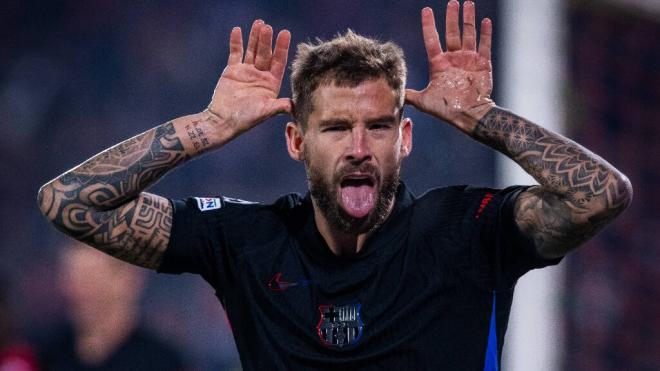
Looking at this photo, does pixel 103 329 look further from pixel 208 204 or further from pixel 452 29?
pixel 452 29

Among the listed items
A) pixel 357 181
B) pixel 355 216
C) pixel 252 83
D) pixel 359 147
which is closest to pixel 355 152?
pixel 359 147

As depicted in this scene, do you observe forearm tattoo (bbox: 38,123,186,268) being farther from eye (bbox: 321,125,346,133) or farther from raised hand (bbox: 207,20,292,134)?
eye (bbox: 321,125,346,133)

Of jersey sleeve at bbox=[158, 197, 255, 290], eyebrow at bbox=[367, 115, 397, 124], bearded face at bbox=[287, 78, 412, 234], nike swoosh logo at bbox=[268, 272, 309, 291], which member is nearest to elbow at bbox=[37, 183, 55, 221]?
jersey sleeve at bbox=[158, 197, 255, 290]

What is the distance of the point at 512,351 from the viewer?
6141 millimetres

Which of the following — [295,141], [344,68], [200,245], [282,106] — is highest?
[344,68]

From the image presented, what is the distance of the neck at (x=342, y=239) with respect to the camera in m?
3.33

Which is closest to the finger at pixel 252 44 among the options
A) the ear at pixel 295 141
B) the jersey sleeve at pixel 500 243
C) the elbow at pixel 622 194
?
the ear at pixel 295 141

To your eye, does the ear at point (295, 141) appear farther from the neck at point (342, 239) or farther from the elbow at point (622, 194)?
the elbow at point (622, 194)

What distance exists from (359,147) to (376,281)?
440 mm

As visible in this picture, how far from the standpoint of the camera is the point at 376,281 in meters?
3.20

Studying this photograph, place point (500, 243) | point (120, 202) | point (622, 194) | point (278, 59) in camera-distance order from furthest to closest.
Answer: point (278, 59) < point (120, 202) < point (500, 243) < point (622, 194)

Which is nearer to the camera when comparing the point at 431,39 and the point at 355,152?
the point at 355,152

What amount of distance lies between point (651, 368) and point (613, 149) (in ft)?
4.97

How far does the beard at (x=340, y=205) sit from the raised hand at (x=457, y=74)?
27 cm
